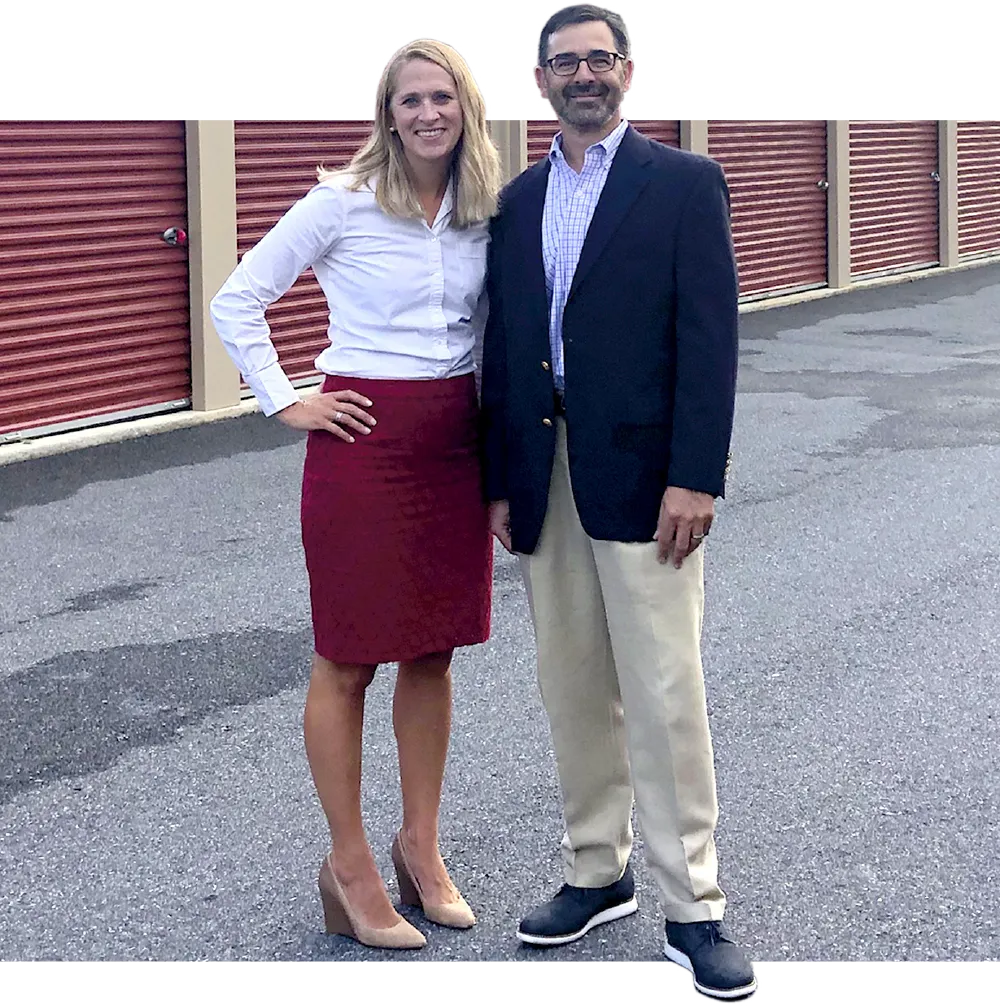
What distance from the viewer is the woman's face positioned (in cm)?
364

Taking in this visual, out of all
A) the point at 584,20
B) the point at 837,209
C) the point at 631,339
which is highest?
the point at 584,20

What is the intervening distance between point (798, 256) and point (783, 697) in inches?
563

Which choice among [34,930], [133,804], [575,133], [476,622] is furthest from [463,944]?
[575,133]

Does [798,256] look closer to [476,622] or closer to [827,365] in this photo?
[827,365]

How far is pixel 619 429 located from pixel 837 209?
16.8m

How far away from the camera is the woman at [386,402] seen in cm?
371

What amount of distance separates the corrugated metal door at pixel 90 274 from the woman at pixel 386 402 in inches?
268

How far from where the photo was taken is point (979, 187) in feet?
77.4

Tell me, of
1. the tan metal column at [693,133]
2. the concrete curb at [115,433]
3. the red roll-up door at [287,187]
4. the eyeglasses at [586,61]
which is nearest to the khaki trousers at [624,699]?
the eyeglasses at [586,61]

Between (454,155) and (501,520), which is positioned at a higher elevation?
(454,155)

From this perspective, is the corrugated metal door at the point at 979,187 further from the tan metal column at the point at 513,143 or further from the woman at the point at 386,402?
the woman at the point at 386,402

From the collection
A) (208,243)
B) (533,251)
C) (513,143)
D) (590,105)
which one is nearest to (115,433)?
(208,243)

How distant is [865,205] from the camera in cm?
2056
